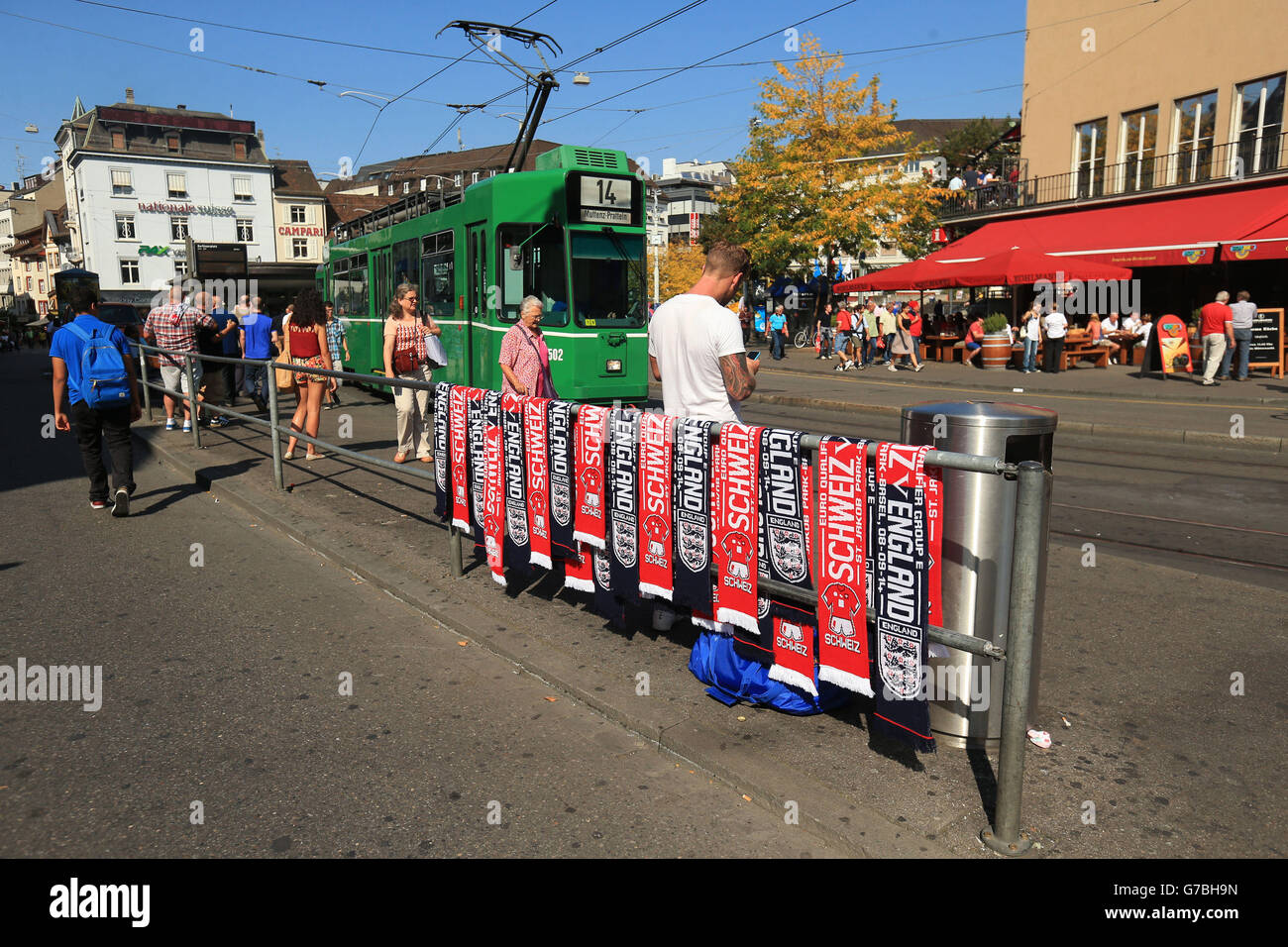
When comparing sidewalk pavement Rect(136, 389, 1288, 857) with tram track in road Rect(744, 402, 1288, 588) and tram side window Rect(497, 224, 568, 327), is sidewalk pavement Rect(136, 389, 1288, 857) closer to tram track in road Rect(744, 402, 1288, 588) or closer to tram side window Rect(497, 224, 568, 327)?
tram track in road Rect(744, 402, 1288, 588)

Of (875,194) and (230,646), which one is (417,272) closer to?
(230,646)

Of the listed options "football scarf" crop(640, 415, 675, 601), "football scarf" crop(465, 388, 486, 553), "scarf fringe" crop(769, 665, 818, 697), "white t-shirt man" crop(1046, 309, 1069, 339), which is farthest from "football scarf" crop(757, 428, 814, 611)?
"white t-shirt man" crop(1046, 309, 1069, 339)

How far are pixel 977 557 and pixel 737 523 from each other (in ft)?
2.83

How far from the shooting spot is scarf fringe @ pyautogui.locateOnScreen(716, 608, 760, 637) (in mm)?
3516

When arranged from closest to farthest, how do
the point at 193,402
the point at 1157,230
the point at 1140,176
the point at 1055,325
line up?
the point at 193,402 → the point at 1055,325 → the point at 1157,230 → the point at 1140,176

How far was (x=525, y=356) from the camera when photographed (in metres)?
7.86

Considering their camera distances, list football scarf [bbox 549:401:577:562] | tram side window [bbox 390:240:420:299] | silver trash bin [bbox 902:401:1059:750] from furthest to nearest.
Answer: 1. tram side window [bbox 390:240:420:299]
2. football scarf [bbox 549:401:577:562]
3. silver trash bin [bbox 902:401:1059:750]

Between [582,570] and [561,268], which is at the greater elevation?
[561,268]

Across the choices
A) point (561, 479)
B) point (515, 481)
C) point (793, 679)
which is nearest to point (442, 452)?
point (515, 481)

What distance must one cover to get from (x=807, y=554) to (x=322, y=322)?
7.84 meters

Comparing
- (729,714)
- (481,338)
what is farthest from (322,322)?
(729,714)

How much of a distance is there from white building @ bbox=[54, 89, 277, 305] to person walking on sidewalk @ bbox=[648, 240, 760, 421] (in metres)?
68.6

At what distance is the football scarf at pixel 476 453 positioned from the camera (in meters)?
4.91

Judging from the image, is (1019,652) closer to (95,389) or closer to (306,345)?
(95,389)
